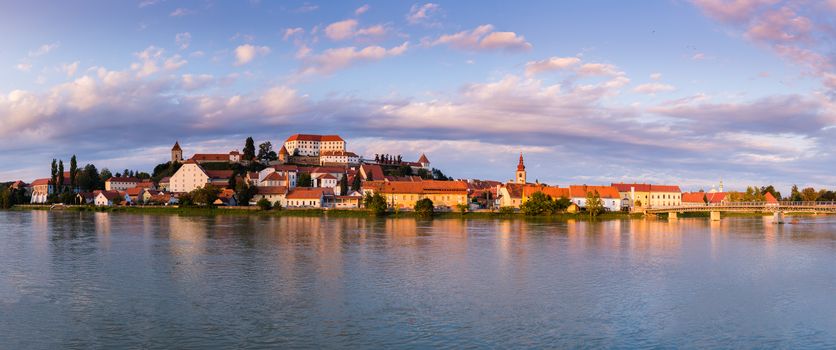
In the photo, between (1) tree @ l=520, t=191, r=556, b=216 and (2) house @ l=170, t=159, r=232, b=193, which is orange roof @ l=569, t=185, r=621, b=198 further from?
(2) house @ l=170, t=159, r=232, b=193

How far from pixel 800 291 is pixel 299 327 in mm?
15067

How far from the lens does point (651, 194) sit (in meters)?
92.9

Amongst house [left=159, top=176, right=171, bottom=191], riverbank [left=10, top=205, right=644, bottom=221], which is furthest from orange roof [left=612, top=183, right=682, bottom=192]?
house [left=159, top=176, right=171, bottom=191]

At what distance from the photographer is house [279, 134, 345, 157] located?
117875mm

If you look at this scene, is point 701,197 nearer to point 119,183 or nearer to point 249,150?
point 249,150

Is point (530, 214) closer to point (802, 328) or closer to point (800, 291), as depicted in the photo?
point (800, 291)

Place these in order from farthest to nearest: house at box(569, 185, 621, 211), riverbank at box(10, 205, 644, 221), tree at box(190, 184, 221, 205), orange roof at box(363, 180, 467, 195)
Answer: house at box(569, 185, 621, 211) → orange roof at box(363, 180, 467, 195) → tree at box(190, 184, 221, 205) → riverbank at box(10, 205, 644, 221)

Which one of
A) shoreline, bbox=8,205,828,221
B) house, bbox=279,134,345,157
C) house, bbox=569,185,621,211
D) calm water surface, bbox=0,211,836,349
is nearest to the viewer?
calm water surface, bbox=0,211,836,349

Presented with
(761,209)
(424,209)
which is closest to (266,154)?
(424,209)

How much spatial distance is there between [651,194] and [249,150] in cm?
6210

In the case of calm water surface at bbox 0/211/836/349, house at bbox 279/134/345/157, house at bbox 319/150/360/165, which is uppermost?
house at bbox 279/134/345/157

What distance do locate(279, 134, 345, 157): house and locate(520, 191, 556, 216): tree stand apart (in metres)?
58.3

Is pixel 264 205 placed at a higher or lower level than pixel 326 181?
lower

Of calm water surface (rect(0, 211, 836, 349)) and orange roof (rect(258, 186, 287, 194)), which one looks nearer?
calm water surface (rect(0, 211, 836, 349))
